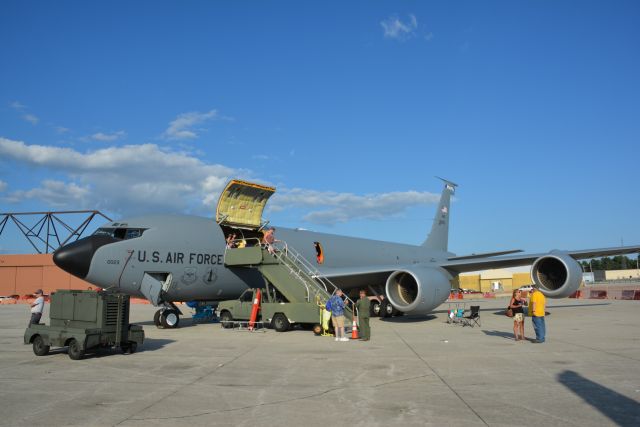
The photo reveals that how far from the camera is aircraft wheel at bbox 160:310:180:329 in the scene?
16.1m

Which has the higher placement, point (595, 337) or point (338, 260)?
point (338, 260)

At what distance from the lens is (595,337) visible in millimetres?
12977

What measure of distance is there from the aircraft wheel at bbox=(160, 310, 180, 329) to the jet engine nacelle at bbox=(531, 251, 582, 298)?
11856 mm

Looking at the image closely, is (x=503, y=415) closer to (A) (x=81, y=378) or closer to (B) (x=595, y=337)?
(A) (x=81, y=378)

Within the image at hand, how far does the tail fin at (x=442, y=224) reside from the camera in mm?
30906

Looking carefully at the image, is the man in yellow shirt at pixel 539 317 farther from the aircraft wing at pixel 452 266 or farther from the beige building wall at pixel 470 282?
the beige building wall at pixel 470 282

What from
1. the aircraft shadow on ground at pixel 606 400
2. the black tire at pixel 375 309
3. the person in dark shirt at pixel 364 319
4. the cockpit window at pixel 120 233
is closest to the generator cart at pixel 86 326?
the cockpit window at pixel 120 233

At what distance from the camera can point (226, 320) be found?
16.8 meters

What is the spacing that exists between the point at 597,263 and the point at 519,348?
182m

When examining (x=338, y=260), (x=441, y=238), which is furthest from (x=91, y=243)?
(x=441, y=238)

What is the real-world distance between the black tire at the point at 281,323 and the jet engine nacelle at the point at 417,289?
3.60 meters

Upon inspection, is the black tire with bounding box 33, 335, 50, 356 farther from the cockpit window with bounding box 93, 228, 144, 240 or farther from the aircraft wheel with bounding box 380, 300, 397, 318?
the aircraft wheel with bounding box 380, 300, 397, 318

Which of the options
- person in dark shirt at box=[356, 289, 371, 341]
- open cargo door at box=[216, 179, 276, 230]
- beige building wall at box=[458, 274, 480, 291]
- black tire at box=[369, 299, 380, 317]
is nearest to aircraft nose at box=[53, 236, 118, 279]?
open cargo door at box=[216, 179, 276, 230]

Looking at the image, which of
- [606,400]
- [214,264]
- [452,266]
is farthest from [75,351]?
[452,266]
